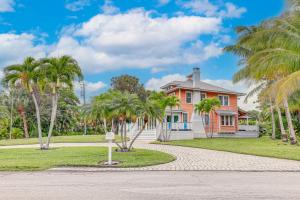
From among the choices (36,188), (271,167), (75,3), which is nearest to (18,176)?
(36,188)

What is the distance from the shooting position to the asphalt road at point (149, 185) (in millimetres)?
7066

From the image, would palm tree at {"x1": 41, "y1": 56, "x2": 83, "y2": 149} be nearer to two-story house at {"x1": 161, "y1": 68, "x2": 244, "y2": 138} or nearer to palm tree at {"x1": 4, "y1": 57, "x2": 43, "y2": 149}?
palm tree at {"x1": 4, "y1": 57, "x2": 43, "y2": 149}

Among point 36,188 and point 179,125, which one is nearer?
point 36,188

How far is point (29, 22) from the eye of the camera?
21969 millimetres

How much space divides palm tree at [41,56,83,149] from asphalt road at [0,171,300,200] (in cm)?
1144

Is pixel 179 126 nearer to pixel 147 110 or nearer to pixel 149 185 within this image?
pixel 147 110

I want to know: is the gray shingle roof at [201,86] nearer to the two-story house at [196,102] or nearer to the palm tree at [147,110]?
the two-story house at [196,102]

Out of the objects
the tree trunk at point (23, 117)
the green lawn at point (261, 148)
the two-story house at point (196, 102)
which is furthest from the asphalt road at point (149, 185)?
the tree trunk at point (23, 117)

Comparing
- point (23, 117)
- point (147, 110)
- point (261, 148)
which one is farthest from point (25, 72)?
point (23, 117)

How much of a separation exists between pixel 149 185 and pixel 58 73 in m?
15.2

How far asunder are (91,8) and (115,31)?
2.05 meters

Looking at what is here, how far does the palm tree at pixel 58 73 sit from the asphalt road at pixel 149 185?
11442 millimetres

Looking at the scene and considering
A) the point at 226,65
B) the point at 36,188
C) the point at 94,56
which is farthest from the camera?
the point at 226,65

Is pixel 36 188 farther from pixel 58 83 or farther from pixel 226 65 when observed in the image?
→ pixel 226 65
